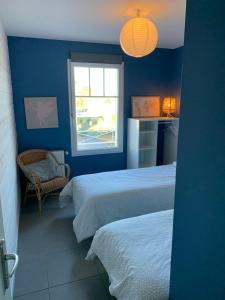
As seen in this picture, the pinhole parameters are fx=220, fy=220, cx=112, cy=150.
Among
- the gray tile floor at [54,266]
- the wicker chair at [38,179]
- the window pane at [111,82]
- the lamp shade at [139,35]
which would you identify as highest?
the lamp shade at [139,35]

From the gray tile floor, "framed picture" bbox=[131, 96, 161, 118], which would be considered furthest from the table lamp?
the gray tile floor

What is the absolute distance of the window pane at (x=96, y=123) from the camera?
12.8 ft

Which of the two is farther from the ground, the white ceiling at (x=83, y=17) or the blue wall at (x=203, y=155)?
the white ceiling at (x=83, y=17)

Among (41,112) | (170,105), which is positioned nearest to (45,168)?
(41,112)

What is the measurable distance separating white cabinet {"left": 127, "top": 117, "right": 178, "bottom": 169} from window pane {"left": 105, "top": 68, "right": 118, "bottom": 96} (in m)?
0.59

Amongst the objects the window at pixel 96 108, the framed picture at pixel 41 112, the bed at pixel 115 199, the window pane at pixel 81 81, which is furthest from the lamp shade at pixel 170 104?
the framed picture at pixel 41 112

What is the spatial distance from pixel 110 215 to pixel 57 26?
243 cm

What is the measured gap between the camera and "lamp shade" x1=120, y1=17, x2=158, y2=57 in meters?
2.09

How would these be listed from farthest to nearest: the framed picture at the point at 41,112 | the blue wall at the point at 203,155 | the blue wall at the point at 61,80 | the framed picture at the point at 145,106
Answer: the framed picture at the point at 145,106, the framed picture at the point at 41,112, the blue wall at the point at 61,80, the blue wall at the point at 203,155

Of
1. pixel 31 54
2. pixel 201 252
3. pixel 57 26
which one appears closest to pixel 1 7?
pixel 57 26

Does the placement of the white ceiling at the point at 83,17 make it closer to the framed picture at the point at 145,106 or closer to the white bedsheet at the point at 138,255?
the framed picture at the point at 145,106

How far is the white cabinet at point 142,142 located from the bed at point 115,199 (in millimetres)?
1146

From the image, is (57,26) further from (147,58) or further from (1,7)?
(147,58)

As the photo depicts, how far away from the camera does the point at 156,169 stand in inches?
127
